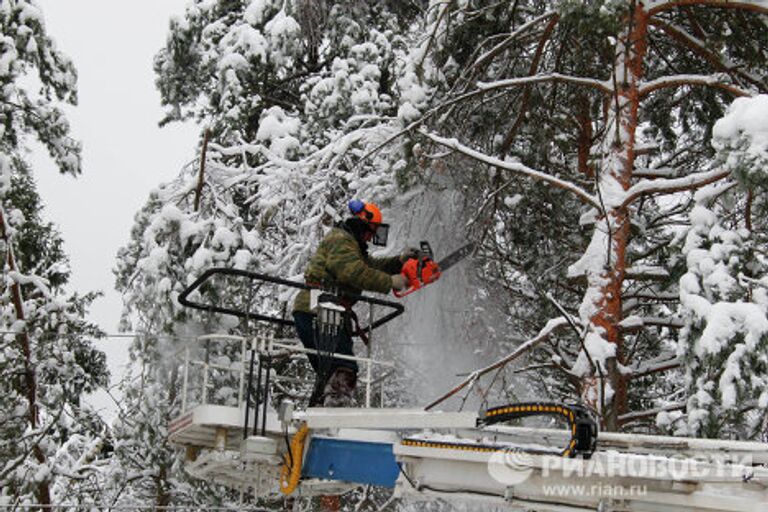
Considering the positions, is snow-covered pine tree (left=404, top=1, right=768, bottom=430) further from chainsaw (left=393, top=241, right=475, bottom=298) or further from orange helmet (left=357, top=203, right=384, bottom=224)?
orange helmet (left=357, top=203, right=384, bottom=224)

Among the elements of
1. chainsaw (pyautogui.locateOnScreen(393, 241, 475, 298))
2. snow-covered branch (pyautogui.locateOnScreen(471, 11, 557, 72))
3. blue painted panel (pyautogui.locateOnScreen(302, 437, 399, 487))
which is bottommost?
blue painted panel (pyautogui.locateOnScreen(302, 437, 399, 487))

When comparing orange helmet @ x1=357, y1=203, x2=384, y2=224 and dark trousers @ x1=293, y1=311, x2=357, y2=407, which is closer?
dark trousers @ x1=293, y1=311, x2=357, y2=407

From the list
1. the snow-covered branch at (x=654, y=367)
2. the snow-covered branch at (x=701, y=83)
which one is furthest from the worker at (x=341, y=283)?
the snow-covered branch at (x=654, y=367)

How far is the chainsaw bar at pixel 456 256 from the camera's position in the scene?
11091 mm

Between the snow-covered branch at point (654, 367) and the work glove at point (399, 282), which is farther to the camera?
the snow-covered branch at point (654, 367)

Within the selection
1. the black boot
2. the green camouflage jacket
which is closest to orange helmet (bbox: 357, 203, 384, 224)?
the green camouflage jacket

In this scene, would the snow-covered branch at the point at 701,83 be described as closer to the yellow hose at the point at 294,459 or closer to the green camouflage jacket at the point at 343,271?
the green camouflage jacket at the point at 343,271

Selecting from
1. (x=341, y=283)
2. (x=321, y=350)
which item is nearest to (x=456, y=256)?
(x=341, y=283)

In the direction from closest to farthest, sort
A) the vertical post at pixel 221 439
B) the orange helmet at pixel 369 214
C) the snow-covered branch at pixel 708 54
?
the vertical post at pixel 221 439 → the orange helmet at pixel 369 214 → the snow-covered branch at pixel 708 54

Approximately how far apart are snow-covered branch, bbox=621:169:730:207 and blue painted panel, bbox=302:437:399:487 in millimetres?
4263

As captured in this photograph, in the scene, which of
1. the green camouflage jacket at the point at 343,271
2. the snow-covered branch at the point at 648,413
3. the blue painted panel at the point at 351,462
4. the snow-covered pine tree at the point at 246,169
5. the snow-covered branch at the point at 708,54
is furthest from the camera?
the snow-covered pine tree at the point at 246,169

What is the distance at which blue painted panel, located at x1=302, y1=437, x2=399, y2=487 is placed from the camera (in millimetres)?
6910

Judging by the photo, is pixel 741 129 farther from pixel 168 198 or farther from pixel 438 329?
pixel 168 198

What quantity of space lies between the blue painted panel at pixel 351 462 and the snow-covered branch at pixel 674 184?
4.26 meters
